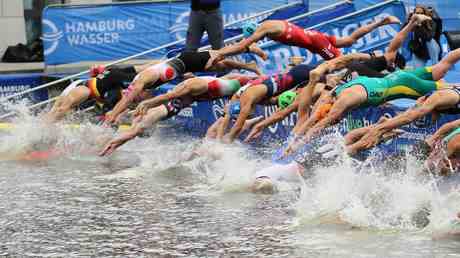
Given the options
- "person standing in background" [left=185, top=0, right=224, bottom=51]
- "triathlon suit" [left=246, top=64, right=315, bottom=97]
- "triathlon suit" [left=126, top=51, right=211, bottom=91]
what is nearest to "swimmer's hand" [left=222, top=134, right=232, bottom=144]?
"triathlon suit" [left=246, top=64, right=315, bottom=97]

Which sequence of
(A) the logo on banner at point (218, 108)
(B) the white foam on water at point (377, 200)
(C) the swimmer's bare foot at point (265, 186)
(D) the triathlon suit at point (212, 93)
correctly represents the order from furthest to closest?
1. (A) the logo on banner at point (218, 108)
2. (D) the triathlon suit at point (212, 93)
3. (C) the swimmer's bare foot at point (265, 186)
4. (B) the white foam on water at point (377, 200)

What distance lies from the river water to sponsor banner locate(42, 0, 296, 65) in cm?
869

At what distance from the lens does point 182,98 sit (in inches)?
548

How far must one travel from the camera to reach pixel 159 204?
407 inches

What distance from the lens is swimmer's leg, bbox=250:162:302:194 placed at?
10828 millimetres

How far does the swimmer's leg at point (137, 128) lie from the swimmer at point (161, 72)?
20.2 inches

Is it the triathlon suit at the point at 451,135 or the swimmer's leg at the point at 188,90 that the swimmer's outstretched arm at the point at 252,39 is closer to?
the swimmer's leg at the point at 188,90

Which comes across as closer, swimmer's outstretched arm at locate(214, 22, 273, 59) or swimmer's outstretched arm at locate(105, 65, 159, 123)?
swimmer's outstretched arm at locate(214, 22, 273, 59)

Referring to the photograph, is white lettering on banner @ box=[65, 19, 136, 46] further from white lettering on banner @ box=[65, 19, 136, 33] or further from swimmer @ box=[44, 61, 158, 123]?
swimmer @ box=[44, 61, 158, 123]

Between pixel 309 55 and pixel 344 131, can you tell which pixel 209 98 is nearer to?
pixel 344 131

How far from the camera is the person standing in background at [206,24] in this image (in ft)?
53.7

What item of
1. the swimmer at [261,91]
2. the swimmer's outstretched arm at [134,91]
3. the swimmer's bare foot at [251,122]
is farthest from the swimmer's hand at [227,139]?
the swimmer's outstretched arm at [134,91]

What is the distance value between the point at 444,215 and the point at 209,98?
5821mm

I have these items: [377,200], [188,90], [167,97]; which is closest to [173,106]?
[167,97]
